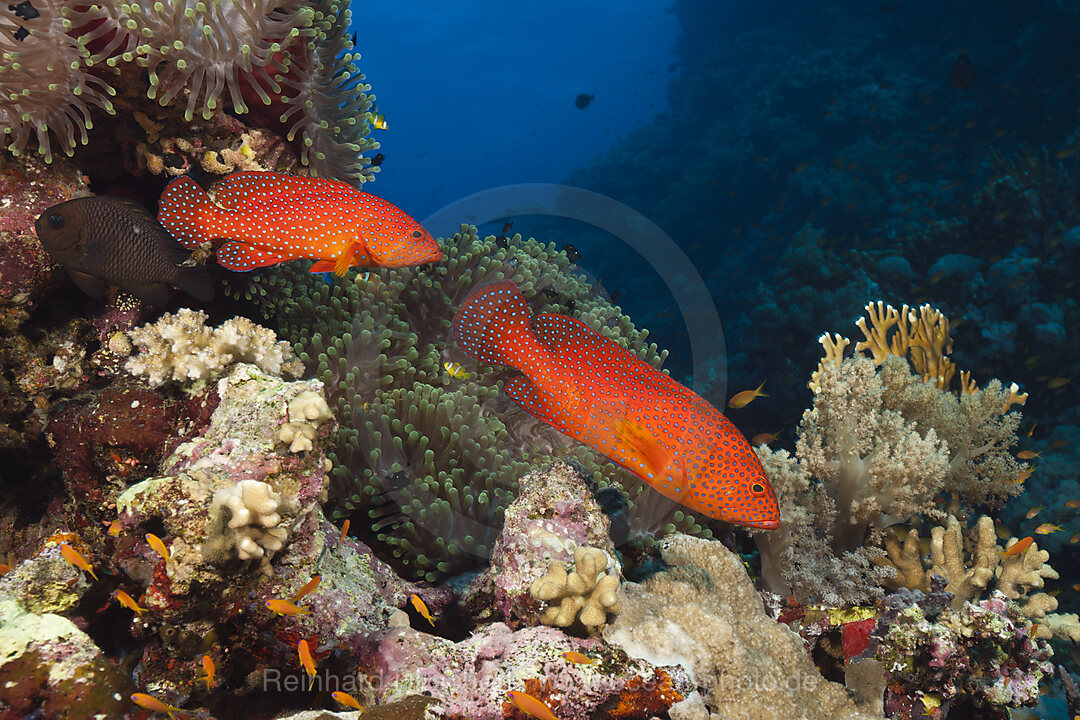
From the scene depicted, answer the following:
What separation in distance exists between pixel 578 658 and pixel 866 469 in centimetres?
277

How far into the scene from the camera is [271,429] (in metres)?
2.22

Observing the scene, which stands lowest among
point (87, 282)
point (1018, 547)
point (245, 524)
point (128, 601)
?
point (128, 601)

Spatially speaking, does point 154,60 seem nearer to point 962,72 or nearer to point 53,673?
point 53,673

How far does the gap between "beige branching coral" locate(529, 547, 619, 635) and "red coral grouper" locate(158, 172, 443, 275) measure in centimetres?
193

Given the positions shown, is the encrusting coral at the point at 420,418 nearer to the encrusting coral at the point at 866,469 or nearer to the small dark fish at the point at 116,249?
the small dark fish at the point at 116,249

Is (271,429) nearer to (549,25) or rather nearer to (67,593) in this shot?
(67,593)

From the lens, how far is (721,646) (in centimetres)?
244

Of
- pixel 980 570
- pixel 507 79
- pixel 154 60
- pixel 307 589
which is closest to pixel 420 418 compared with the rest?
pixel 307 589

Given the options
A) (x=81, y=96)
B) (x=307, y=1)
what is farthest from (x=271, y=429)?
(x=307, y=1)

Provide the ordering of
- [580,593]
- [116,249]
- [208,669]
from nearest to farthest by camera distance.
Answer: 1. [208,669]
2. [580,593]
3. [116,249]

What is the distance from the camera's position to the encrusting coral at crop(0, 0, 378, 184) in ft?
8.79

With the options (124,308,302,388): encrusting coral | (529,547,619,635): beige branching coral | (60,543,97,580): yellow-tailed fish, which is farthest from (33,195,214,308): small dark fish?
(529,547,619,635): beige branching coral

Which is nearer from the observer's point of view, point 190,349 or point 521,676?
point 521,676

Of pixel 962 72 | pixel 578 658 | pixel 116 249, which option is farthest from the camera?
pixel 962 72
